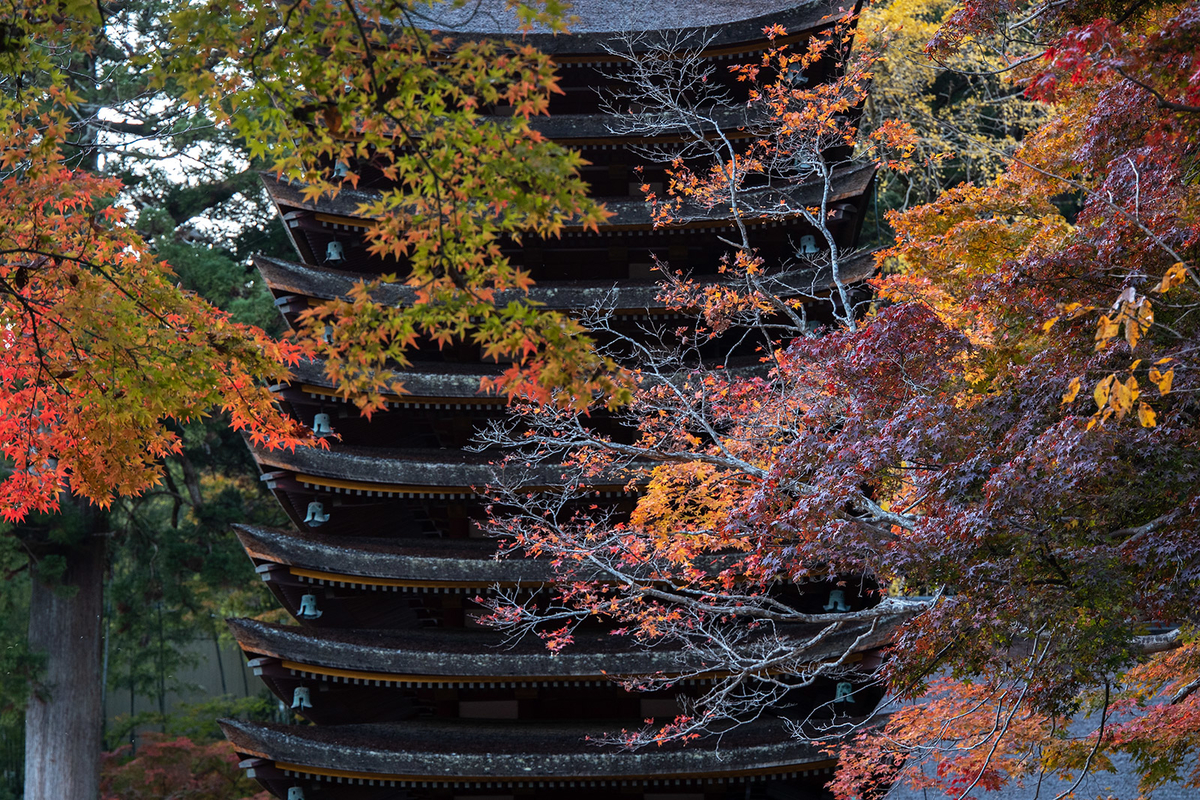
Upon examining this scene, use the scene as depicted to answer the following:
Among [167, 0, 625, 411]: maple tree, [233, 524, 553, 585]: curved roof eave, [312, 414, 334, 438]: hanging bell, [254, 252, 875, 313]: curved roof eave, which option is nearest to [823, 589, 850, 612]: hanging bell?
[233, 524, 553, 585]: curved roof eave

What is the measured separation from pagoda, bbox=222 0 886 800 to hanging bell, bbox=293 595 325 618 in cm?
2

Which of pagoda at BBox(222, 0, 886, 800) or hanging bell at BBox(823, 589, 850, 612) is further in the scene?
hanging bell at BBox(823, 589, 850, 612)

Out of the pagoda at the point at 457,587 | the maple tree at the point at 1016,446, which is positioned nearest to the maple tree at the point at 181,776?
the pagoda at the point at 457,587

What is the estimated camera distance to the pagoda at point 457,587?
34.0ft

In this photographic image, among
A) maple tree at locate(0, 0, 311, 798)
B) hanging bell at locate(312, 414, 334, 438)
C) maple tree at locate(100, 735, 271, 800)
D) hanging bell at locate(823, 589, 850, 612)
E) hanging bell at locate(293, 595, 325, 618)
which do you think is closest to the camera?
maple tree at locate(0, 0, 311, 798)

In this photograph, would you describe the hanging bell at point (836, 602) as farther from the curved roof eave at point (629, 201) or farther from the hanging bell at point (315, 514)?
the hanging bell at point (315, 514)

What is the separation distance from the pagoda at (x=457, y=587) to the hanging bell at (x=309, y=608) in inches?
0.7

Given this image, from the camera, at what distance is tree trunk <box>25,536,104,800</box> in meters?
16.4

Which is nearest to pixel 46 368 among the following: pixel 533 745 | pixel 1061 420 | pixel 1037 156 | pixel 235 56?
pixel 235 56

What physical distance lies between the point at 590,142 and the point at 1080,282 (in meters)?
7.43

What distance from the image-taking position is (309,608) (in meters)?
11.5

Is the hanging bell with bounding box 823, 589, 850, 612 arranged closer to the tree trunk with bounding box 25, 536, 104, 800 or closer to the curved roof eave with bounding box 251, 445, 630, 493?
the curved roof eave with bounding box 251, 445, 630, 493

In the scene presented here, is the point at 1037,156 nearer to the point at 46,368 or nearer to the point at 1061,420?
the point at 1061,420

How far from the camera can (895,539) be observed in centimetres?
681
